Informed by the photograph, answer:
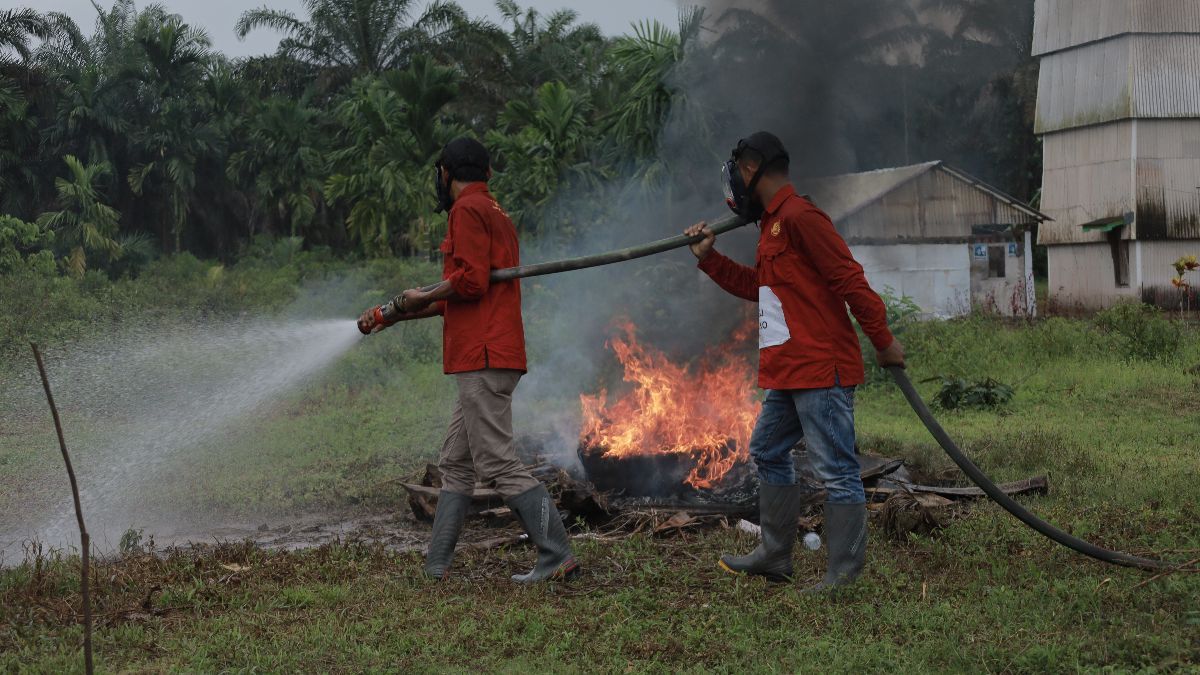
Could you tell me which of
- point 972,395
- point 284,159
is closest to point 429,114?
point 284,159

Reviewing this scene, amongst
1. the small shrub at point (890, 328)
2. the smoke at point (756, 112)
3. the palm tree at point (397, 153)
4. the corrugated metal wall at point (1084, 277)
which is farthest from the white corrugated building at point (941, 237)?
the smoke at point (756, 112)

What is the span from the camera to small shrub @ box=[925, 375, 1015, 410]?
1128 centimetres

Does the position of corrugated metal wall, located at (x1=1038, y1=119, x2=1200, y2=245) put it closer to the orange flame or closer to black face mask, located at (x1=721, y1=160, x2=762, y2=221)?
the orange flame

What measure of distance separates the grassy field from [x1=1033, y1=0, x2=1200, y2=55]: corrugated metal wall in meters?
17.7

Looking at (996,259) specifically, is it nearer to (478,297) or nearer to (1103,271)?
(1103,271)

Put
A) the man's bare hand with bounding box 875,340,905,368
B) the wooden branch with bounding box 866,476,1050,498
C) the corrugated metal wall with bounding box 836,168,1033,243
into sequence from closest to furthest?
A: the man's bare hand with bounding box 875,340,905,368 < the wooden branch with bounding box 866,476,1050,498 < the corrugated metal wall with bounding box 836,168,1033,243

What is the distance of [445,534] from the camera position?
5680 mm

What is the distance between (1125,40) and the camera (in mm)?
23172

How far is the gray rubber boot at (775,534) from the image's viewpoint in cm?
534

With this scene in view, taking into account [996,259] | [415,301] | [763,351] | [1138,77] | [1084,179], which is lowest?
[763,351]

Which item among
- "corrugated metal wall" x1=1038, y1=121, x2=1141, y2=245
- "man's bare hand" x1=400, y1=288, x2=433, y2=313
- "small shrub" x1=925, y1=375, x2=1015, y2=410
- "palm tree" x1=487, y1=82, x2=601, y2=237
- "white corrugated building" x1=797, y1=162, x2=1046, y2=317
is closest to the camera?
"man's bare hand" x1=400, y1=288, x2=433, y2=313

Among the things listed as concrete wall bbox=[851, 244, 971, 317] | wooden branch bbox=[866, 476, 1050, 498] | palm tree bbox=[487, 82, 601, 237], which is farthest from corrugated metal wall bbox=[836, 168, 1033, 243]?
wooden branch bbox=[866, 476, 1050, 498]

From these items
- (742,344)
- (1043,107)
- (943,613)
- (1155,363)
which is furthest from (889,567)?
(1043,107)

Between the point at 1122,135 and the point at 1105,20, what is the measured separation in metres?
2.53
